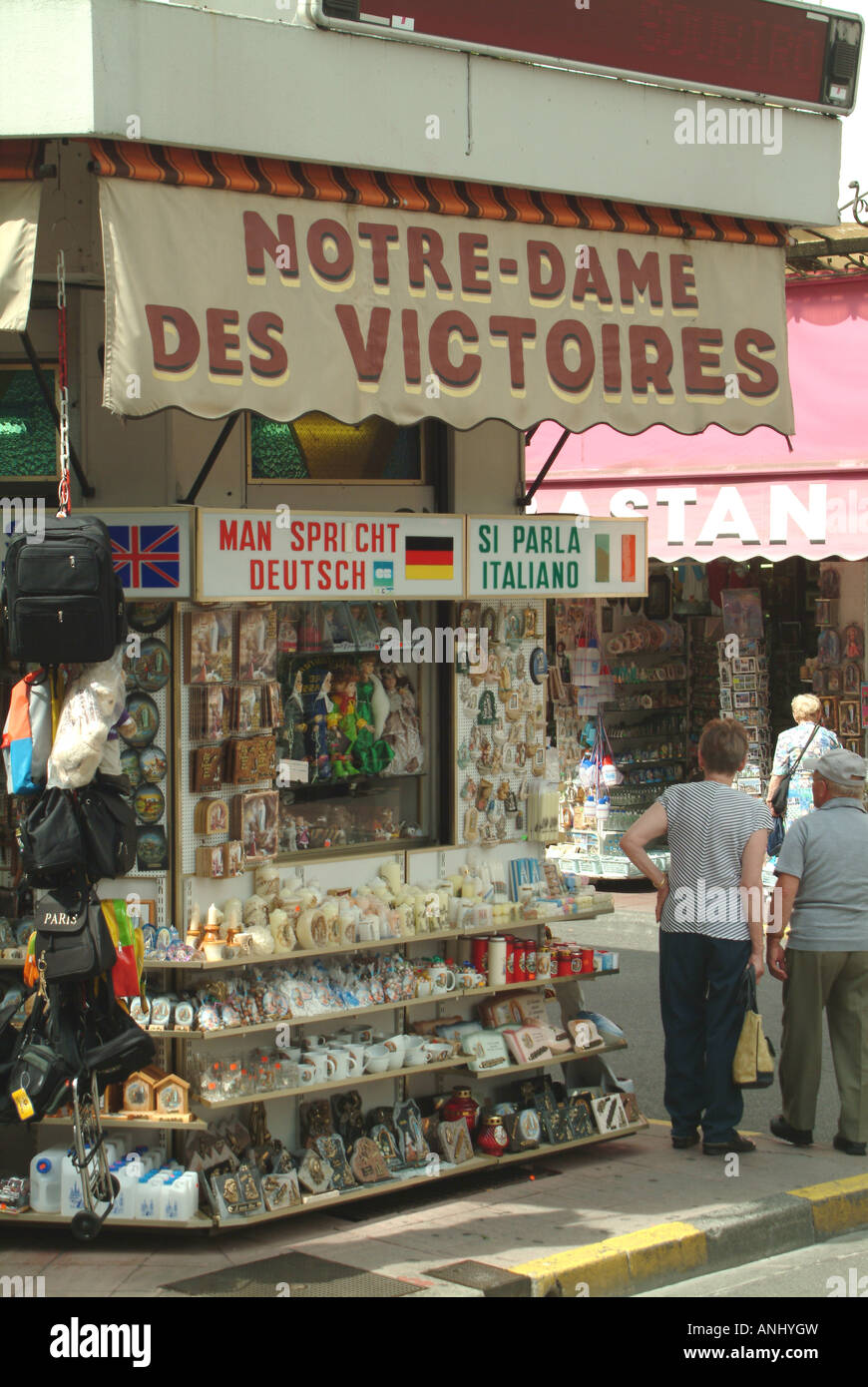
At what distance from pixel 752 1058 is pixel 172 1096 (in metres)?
2.46

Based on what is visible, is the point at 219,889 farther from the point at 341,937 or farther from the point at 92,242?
the point at 92,242

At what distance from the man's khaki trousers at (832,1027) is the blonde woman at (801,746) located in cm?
469

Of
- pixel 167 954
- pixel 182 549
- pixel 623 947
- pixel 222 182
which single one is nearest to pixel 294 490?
pixel 182 549

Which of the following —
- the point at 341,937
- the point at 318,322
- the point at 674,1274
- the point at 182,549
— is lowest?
the point at 674,1274

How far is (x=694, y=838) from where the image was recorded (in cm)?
737

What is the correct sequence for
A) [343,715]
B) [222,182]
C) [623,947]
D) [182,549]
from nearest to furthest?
1. [222,182]
2. [182,549]
3. [343,715]
4. [623,947]

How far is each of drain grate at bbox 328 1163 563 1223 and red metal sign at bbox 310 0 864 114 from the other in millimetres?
4466

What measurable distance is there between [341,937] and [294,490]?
6.02 feet

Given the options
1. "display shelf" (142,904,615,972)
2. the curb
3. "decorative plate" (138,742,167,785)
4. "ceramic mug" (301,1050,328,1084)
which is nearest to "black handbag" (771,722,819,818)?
"display shelf" (142,904,615,972)

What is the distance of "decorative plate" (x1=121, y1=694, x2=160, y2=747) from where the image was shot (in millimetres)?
6477

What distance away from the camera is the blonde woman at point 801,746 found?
12.1 metres

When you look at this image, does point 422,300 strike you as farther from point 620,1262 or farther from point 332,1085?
point 620,1262

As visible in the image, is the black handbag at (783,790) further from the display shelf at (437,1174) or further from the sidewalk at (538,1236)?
the sidewalk at (538,1236)

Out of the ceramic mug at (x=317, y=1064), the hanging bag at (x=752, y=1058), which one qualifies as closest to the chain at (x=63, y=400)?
the ceramic mug at (x=317, y=1064)
